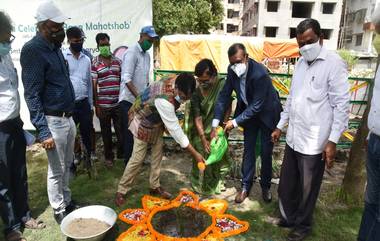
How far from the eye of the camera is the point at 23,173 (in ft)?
9.96

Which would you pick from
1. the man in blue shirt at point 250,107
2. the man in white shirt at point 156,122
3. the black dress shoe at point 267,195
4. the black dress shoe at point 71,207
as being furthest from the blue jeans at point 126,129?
the black dress shoe at point 267,195

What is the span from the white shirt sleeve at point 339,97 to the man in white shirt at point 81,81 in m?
3.04

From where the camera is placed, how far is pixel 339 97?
2.49m

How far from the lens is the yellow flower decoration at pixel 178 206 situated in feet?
9.61

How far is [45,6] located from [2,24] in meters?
0.43

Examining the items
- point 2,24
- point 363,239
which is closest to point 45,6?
point 2,24

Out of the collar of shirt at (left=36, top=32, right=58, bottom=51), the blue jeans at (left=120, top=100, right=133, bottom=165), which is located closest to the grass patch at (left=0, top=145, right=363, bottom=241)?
the blue jeans at (left=120, top=100, right=133, bottom=165)

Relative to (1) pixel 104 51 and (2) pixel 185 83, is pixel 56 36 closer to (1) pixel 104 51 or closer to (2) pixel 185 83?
(2) pixel 185 83

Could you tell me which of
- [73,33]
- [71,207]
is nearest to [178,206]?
[71,207]

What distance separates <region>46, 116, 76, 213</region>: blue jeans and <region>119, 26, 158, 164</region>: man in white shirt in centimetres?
106

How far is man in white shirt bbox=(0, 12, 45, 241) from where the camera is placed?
8.64 feet

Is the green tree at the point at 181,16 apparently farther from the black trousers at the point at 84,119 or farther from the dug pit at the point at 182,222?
the dug pit at the point at 182,222

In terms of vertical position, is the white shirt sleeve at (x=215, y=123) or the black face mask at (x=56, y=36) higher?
the black face mask at (x=56, y=36)

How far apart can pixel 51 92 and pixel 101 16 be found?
9.71ft
